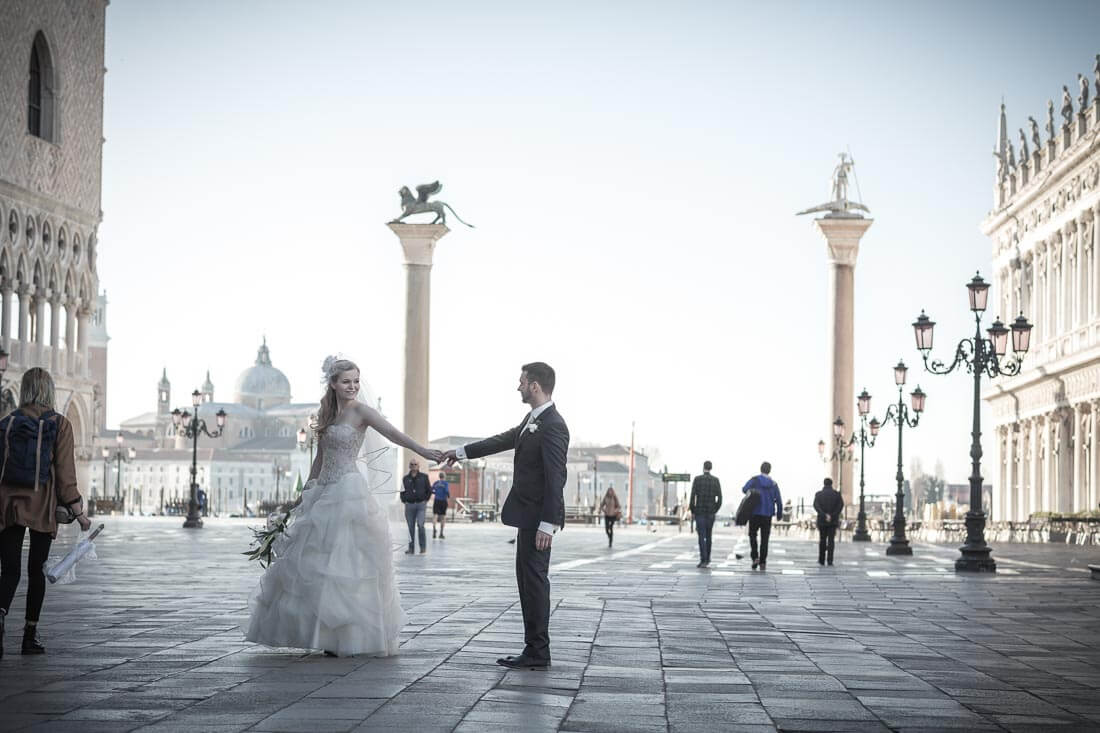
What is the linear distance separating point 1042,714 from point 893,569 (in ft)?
57.2

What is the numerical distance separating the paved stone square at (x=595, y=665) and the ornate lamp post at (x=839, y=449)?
30520 millimetres

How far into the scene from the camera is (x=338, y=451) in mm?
9961

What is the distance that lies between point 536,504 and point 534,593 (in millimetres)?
509

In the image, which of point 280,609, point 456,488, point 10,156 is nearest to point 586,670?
point 280,609

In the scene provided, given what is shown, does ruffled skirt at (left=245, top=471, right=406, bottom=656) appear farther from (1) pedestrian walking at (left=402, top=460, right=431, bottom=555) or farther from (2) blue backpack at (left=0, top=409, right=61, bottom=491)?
(1) pedestrian walking at (left=402, top=460, right=431, bottom=555)

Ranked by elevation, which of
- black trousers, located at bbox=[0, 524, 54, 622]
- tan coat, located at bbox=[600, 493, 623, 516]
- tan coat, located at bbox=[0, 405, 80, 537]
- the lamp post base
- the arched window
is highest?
the arched window

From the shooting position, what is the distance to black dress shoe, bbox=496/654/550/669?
9.19 meters

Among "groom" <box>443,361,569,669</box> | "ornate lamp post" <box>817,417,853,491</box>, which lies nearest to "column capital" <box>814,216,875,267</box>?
"ornate lamp post" <box>817,417,853,491</box>

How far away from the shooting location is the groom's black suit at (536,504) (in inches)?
367

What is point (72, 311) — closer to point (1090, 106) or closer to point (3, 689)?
point (1090, 106)

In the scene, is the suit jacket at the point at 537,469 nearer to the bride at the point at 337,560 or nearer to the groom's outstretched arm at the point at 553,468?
the groom's outstretched arm at the point at 553,468

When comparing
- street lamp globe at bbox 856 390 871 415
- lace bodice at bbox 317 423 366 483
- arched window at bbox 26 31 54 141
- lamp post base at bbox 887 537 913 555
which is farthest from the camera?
arched window at bbox 26 31 54 141

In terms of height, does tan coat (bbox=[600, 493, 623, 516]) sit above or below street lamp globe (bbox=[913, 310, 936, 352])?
below

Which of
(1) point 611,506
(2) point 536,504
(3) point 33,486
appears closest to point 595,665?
(2) point 536,504
